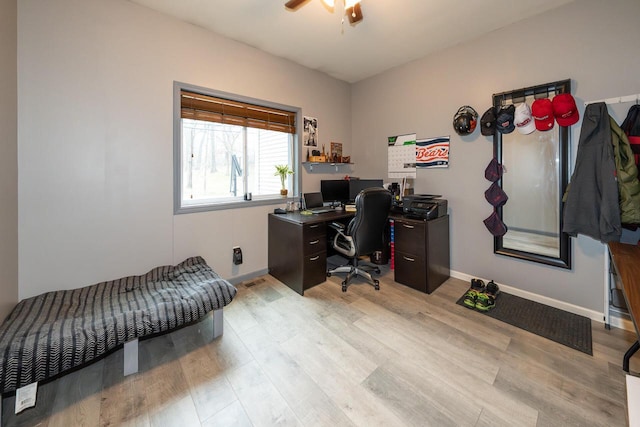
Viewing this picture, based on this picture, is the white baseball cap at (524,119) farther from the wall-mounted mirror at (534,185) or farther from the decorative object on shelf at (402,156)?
the decorative object on shelf at (402,156)

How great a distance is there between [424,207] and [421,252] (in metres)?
0.49

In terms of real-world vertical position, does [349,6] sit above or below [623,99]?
above

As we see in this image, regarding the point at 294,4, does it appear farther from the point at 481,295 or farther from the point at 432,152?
the point at 481,295

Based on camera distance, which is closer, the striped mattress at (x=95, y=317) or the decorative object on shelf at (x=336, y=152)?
the striped mattress at (x=95, y=317)

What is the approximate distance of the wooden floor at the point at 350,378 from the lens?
4.38 ft

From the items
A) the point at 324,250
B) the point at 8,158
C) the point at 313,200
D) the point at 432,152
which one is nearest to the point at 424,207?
the point at 432,152

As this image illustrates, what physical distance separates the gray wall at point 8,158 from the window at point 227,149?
3.37ft

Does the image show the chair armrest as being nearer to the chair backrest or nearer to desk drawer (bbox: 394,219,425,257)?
the chair backrest

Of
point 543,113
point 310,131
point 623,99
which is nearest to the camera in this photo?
point 623,99

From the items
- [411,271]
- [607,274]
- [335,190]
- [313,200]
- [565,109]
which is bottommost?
[411,271]

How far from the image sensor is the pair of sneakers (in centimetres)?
239

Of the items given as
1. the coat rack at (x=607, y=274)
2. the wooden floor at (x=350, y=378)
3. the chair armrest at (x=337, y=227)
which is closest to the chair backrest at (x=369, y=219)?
the chair armrest at (x=337, y=227)

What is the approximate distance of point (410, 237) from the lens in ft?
9.04

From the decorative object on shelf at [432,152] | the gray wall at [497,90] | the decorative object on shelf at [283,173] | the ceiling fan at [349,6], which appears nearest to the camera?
the ceiling fan at [349,6]
